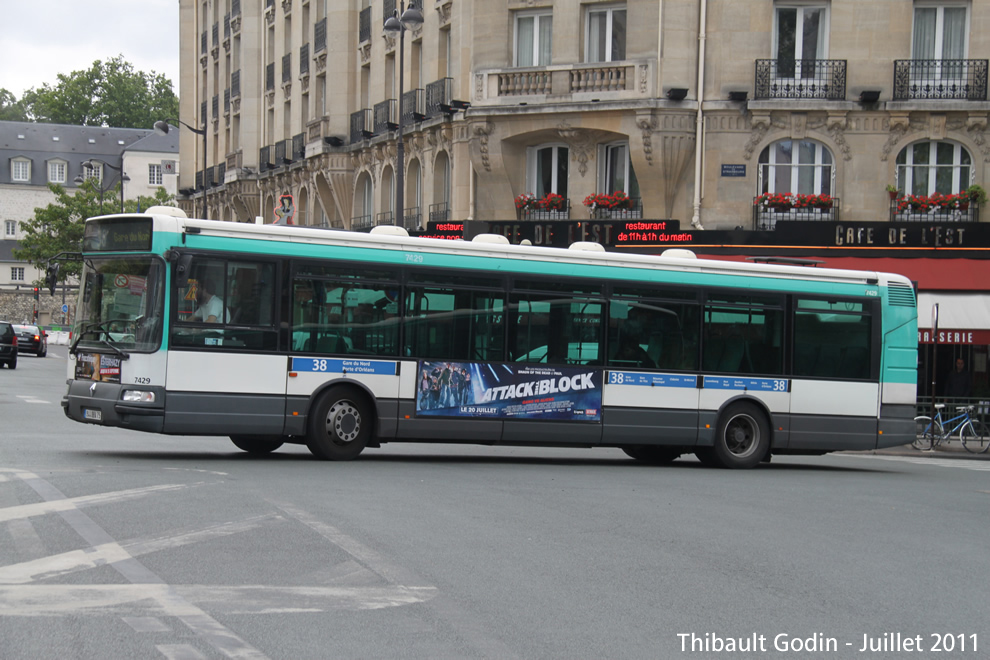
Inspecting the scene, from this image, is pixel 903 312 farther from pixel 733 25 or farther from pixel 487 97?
pixel 487 97

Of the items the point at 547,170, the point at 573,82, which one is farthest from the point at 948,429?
the point at 547,170

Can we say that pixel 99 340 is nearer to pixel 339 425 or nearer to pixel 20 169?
pixel 339 425

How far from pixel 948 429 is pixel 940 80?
866 cm

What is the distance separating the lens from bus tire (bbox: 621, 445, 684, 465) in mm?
17953

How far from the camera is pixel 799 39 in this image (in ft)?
94.3

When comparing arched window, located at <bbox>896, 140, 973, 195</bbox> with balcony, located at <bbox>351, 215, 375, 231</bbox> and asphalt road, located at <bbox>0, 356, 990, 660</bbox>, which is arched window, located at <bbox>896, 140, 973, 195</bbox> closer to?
asphalt road, located at <bbox>0, 356, 990, 660</bbox>

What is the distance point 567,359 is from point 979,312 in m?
13.2

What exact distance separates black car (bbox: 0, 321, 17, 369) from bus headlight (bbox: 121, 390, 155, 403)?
33.2 m

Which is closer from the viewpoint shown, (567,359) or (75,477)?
(75,477)

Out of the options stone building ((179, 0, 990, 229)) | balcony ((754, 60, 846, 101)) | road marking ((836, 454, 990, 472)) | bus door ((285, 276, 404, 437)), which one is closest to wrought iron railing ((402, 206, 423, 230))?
stone building ((179, 0, 990, 229))

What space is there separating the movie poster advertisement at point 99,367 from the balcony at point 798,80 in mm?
18978

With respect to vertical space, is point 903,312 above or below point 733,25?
below

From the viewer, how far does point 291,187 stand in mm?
46969

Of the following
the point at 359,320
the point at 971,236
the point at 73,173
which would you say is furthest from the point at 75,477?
the point at 73,173
